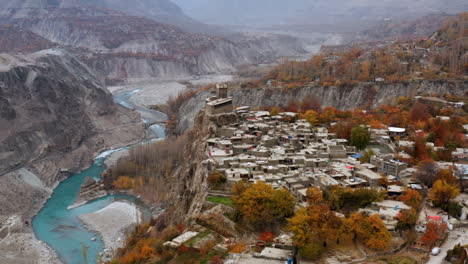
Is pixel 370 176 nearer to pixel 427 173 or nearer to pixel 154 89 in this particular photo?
pixel 427 173

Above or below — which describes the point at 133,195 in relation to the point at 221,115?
below

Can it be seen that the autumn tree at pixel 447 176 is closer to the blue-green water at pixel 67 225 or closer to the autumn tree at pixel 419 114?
the autumn tree at pixel 419 114

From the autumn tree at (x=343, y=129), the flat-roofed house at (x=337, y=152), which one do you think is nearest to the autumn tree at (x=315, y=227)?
the flat-roofed house at (x=337, y=152)

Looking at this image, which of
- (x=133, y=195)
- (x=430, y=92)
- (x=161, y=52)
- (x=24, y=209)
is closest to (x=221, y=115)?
(x=133, y=195)

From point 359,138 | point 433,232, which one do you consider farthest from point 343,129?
point 433,232

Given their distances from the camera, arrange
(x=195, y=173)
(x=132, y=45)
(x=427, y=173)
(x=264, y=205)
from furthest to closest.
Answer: (x=132, y=45) < (x=195, y=173) < (x=427, y=173) < (x=264, y=205)

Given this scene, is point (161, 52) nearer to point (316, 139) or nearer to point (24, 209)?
point (24, 209)
